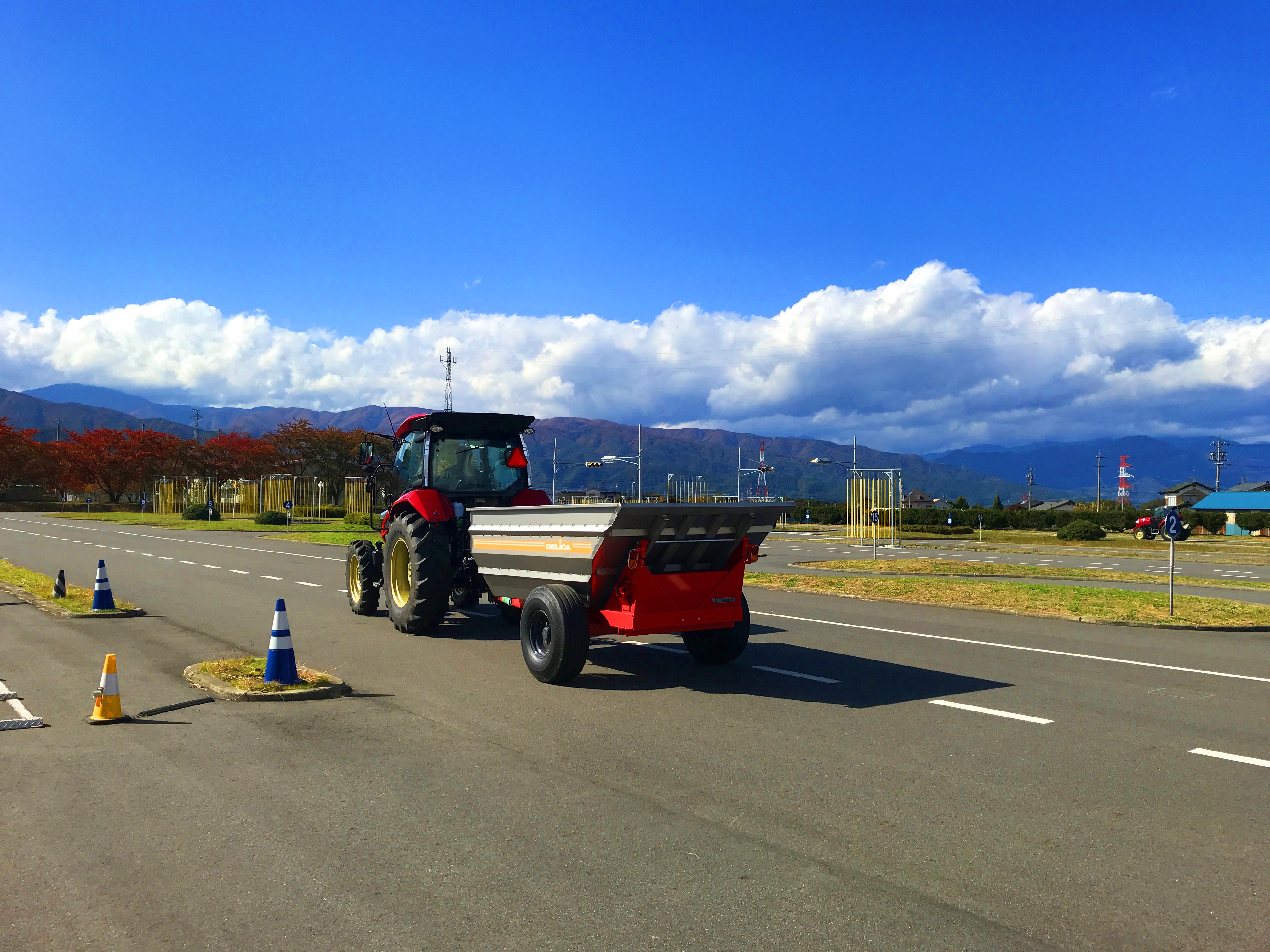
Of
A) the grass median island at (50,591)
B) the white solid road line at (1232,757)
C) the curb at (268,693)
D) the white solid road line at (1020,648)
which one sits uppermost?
the grass median island at (50,591)

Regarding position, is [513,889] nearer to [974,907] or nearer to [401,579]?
[974,907]

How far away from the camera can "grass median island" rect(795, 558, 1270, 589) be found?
74.0ft

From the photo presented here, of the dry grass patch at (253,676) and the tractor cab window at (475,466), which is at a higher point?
the tractor cab window at (475,466)

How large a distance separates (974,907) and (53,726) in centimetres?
681

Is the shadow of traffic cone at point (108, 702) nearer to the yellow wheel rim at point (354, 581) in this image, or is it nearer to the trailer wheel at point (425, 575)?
the trailer wheel at point (425, 575)

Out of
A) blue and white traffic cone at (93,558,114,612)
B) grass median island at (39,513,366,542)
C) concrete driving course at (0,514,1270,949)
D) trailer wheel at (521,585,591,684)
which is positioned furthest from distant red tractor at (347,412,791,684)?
grass median island at (39,513,366,542)

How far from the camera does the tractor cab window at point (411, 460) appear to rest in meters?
12.6

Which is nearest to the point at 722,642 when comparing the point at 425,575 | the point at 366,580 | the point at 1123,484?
the point at 425,575

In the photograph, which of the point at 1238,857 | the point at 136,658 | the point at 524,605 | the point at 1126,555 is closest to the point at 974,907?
the point at 1238,857

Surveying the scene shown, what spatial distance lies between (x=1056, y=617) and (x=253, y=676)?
39.8 ft

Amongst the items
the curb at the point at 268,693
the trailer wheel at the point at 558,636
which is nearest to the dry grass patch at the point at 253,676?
the curb at the point at 268,693

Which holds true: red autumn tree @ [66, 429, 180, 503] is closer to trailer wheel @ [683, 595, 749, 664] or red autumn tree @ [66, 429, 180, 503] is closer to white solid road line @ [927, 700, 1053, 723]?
trailer wheel @ [683, 595, 749, 664]

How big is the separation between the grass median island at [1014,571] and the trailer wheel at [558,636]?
Result: 15959 mm

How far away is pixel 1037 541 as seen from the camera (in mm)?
47844
